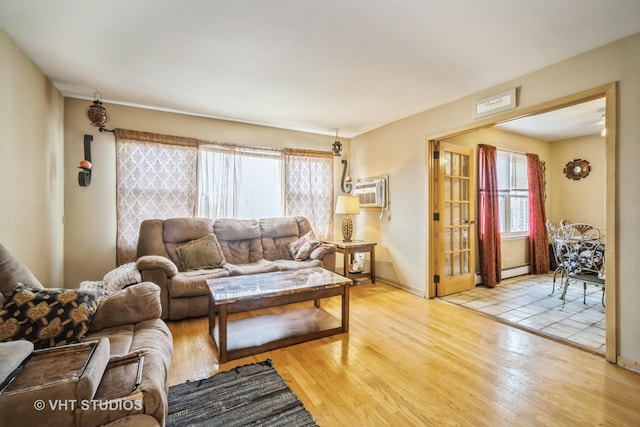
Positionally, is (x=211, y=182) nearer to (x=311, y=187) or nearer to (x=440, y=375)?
(x=311, y=187)

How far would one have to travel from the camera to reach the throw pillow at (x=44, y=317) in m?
1.43

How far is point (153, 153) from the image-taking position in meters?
3.62

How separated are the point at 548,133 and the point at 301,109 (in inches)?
171

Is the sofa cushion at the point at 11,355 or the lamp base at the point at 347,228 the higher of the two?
the lamp base at the point at 347,228

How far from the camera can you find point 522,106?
8.76ft

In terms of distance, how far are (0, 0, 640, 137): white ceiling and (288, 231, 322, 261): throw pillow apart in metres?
1.83

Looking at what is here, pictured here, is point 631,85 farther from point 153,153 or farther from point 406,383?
point 153,153

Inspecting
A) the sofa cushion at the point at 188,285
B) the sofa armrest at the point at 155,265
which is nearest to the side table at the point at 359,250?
the sofa cushion at the point at 188,285

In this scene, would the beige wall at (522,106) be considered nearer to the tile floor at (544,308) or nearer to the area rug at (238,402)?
the tile floor at (544,308)

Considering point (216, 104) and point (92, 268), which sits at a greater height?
point (216, 104)

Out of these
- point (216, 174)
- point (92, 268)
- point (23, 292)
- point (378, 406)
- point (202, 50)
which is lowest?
point (378, 406)

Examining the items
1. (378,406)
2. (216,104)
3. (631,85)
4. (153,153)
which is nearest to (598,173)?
(631,85)

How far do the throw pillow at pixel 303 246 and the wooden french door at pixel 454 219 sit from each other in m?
1.62

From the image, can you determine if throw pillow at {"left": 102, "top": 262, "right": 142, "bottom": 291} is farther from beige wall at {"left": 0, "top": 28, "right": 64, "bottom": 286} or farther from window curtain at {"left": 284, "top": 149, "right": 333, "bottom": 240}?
window curtain at {"left": 284, "top": 149, "right": 333, "bottom": 240}
